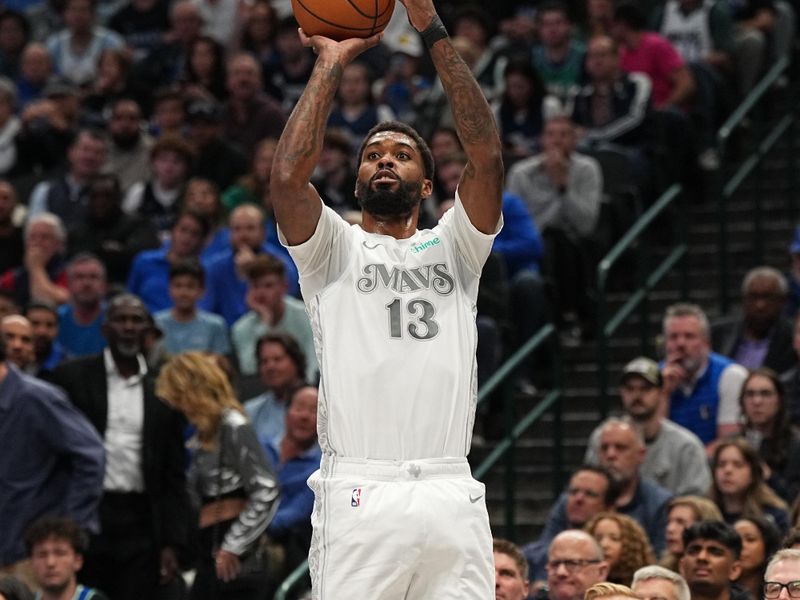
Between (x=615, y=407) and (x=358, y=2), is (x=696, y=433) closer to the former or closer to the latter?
(x=615, y=407)

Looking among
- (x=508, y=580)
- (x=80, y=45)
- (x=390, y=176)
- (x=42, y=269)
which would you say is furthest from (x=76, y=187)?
(x=390, y=176)

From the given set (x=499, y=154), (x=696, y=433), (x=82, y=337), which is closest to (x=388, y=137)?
(x=499, y=154)

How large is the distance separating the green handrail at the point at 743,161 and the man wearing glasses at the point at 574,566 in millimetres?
4695

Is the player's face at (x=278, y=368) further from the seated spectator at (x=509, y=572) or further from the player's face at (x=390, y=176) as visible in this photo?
the player's face at (x=390, y=176)

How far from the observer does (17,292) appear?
1370 cm

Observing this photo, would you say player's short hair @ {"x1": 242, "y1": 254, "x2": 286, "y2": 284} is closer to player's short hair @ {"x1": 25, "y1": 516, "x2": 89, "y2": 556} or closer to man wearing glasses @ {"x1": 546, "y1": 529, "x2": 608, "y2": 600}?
player's short hair @ {"x1": 25, "y1": 516, "x2": 89, "y2": 556}

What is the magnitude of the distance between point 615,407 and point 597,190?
1.60 meters

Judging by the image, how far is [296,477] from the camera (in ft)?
35.1

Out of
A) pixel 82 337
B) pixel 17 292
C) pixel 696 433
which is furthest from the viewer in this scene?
pixel 17 292

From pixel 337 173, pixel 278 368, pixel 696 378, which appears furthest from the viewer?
pixel 337 173

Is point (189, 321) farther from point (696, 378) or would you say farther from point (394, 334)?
point (394, 334)

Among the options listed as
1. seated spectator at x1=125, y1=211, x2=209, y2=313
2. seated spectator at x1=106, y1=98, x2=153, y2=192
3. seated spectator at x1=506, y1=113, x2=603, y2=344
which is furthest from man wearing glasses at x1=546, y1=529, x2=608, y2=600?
seated spectator at x1=106, y1=98, x2=153, y2=192

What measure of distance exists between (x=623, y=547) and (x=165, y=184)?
6215mm

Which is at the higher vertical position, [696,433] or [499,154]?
[499,154]
